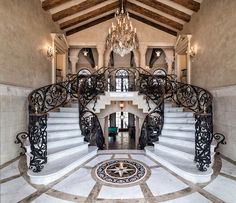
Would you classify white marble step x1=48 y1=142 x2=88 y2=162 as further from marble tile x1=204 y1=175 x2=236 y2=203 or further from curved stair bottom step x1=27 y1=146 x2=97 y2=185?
marble tile x1=204 y1=175 x2=236 y2=203

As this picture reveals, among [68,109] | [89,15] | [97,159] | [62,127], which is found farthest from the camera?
[89,15]

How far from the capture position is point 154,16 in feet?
23.6

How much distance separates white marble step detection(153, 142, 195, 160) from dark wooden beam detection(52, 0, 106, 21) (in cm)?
545

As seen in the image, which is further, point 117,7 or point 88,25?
point 88,25

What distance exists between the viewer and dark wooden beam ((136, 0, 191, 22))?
628 centimetres

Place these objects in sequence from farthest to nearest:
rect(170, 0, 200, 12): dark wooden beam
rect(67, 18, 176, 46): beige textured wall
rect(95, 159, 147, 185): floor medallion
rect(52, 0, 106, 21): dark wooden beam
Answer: rect(67, 18, 176, 46): beige textured wall → rect(52, 0, 106, 21): dark wooden beam → rect(170, 0, 200, 12): dark wooden beam → rect(95, 159, 147, 185): floor medallion

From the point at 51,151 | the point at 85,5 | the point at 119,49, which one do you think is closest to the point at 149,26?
the point at 85,5

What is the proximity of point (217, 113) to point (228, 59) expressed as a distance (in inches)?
54.1

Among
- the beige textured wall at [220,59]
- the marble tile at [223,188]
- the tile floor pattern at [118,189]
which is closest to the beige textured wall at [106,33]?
the beige textured wall at [220,59]

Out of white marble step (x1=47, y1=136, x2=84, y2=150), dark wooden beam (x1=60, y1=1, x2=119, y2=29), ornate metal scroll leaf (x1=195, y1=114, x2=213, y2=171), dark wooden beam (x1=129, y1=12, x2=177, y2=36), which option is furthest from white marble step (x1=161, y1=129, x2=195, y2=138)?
dark wooden beam (x1=60, y1=1, x2=119, y2=29)

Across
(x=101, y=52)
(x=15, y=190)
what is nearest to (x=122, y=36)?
(x=101, y=52)

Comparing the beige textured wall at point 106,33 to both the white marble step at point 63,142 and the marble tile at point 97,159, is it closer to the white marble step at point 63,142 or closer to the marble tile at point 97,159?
the white marble step at point 63,142

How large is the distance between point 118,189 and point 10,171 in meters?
2.13

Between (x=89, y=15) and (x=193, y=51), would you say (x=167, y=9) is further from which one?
(x=89, y=15)
